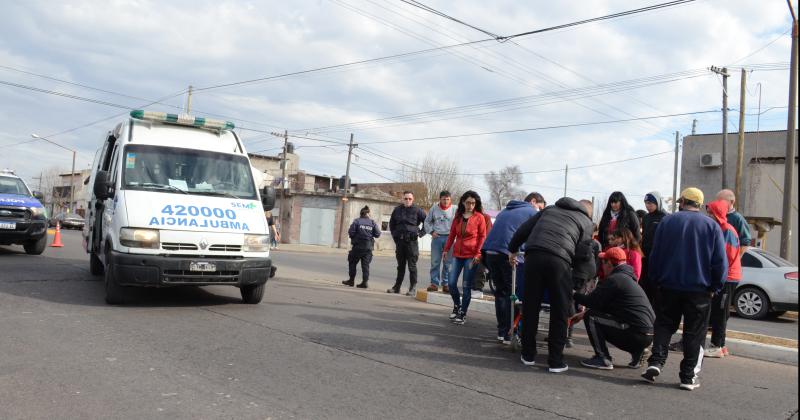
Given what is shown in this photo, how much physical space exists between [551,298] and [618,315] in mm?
694

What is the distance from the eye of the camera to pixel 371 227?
1203 centimetres

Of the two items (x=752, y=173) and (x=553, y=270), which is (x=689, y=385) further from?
(x=752, y=173)

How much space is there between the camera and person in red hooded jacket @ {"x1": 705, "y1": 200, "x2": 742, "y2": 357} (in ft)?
21.1

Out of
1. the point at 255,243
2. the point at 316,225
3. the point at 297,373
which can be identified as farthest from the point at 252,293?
the point at 316,225

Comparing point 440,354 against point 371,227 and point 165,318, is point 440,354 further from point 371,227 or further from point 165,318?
point 371,227

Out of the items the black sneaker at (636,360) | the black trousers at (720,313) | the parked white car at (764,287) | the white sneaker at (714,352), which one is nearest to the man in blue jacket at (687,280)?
the black sneaker at (636,360)

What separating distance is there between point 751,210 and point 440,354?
95.4ft

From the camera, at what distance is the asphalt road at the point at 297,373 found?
13.8 ft

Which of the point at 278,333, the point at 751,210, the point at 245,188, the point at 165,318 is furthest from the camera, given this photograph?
the point at 751,210

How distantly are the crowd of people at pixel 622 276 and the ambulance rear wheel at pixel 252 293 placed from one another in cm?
311

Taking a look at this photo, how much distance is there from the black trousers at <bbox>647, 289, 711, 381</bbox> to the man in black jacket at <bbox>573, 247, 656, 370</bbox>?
18cm

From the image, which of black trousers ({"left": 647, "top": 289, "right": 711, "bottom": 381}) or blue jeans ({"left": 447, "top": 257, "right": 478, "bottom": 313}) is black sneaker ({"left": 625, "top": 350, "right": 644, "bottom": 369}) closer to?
black trousers ({"left": 647, "top": 289, "right": 711, "bottom": 381})

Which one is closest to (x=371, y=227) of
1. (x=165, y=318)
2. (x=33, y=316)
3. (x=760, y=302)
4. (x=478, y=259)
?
(x=478, y=259)

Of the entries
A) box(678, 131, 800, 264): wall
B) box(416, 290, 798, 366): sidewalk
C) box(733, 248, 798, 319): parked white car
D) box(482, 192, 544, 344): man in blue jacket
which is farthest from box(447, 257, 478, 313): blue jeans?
box(678, 131, 800, 264): wall
